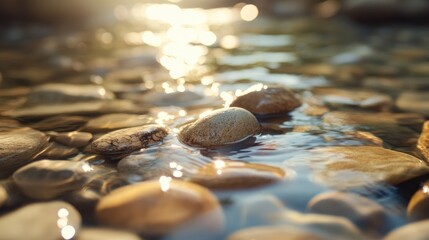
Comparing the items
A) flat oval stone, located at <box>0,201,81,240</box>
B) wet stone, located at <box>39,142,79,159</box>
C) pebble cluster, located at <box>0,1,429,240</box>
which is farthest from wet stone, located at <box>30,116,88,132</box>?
flat oval stone, located at <box>0,201,81,240</box>

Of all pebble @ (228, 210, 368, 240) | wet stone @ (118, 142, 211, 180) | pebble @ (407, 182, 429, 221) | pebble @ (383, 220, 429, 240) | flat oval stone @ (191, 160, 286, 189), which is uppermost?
wet stone @ (118, 142, 211, 180)

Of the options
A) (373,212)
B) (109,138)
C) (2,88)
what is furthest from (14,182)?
(2,88)

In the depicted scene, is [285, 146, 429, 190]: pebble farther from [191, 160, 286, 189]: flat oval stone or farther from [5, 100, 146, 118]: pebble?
[5, 100, 146, 118]: pebble

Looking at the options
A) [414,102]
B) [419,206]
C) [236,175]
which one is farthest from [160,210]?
[414,102]

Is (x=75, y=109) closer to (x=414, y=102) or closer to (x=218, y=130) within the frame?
(x=218, y=130)

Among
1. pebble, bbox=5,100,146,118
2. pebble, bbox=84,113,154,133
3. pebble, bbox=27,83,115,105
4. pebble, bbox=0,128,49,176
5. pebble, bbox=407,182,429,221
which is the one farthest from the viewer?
pebble, bbox=27,83,115,105
